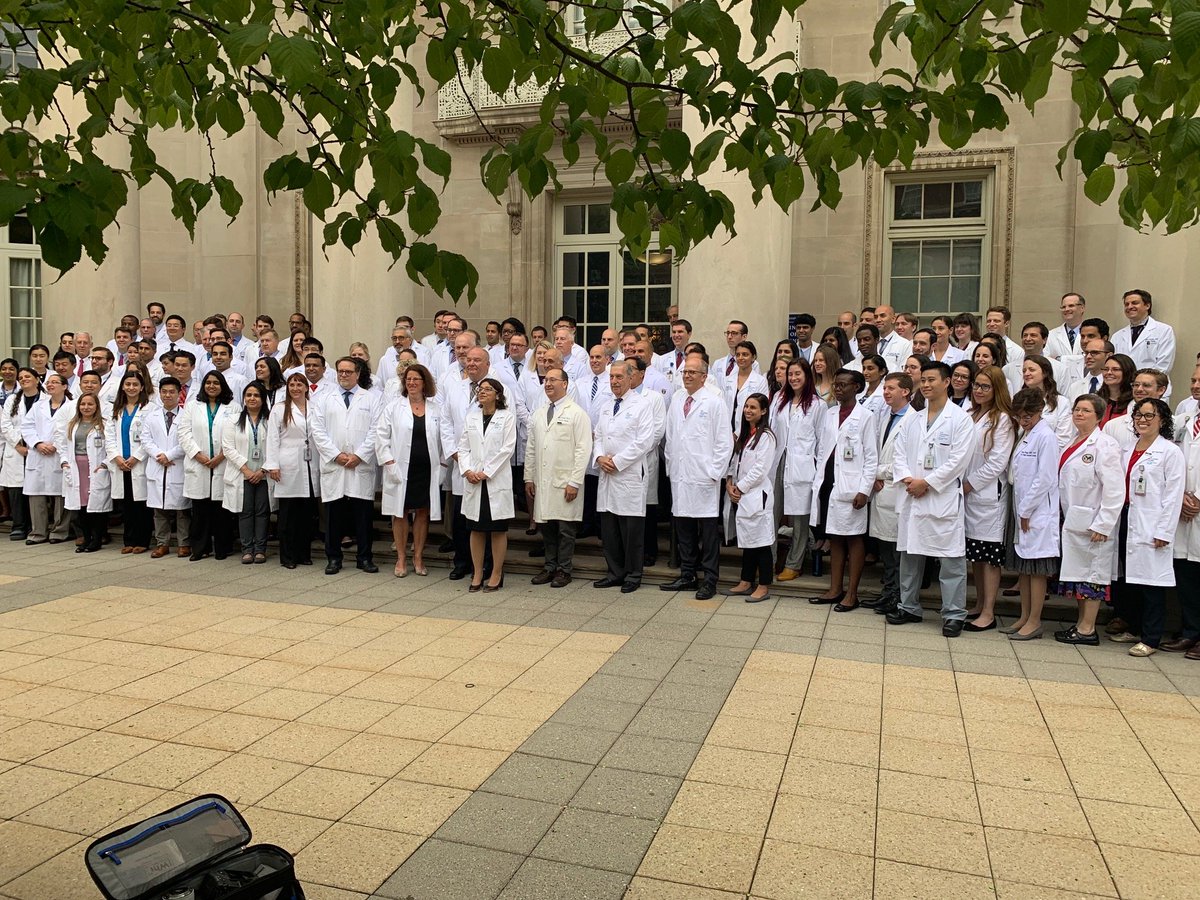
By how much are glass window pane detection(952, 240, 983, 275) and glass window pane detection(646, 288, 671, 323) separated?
4.53 m

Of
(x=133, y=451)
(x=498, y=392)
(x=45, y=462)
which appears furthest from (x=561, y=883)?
(x=45, y=462)

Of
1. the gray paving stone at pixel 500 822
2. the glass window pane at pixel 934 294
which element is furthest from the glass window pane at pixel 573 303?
the gray paving stone at pixel 500 822

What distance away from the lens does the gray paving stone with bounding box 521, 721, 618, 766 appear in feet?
17.2

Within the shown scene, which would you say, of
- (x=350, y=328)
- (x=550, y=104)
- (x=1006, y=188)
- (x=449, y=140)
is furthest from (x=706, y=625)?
(x=449, y=140)

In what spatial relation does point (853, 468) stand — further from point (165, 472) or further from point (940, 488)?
point (165, 472)

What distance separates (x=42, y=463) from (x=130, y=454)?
163cm

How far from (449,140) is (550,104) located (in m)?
13.9

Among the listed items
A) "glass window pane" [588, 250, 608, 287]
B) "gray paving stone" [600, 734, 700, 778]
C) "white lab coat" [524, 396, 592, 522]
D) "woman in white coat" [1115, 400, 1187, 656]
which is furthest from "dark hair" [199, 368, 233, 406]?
"woman in white coat" [1115, 400, 1187, 656]

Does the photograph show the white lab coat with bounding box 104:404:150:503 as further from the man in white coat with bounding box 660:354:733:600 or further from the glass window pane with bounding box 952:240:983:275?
the glass window pane with bounding box 952:240:983:275

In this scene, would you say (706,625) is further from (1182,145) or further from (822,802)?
(1182,145)

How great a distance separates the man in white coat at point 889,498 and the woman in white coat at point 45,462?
10063mm

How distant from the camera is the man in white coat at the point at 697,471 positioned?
9500 mm

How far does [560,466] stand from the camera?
9875mm

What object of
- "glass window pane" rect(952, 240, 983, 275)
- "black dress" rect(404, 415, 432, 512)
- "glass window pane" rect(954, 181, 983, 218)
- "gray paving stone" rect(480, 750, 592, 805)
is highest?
"glass window pane" rect(954, 181, 983, 218)
